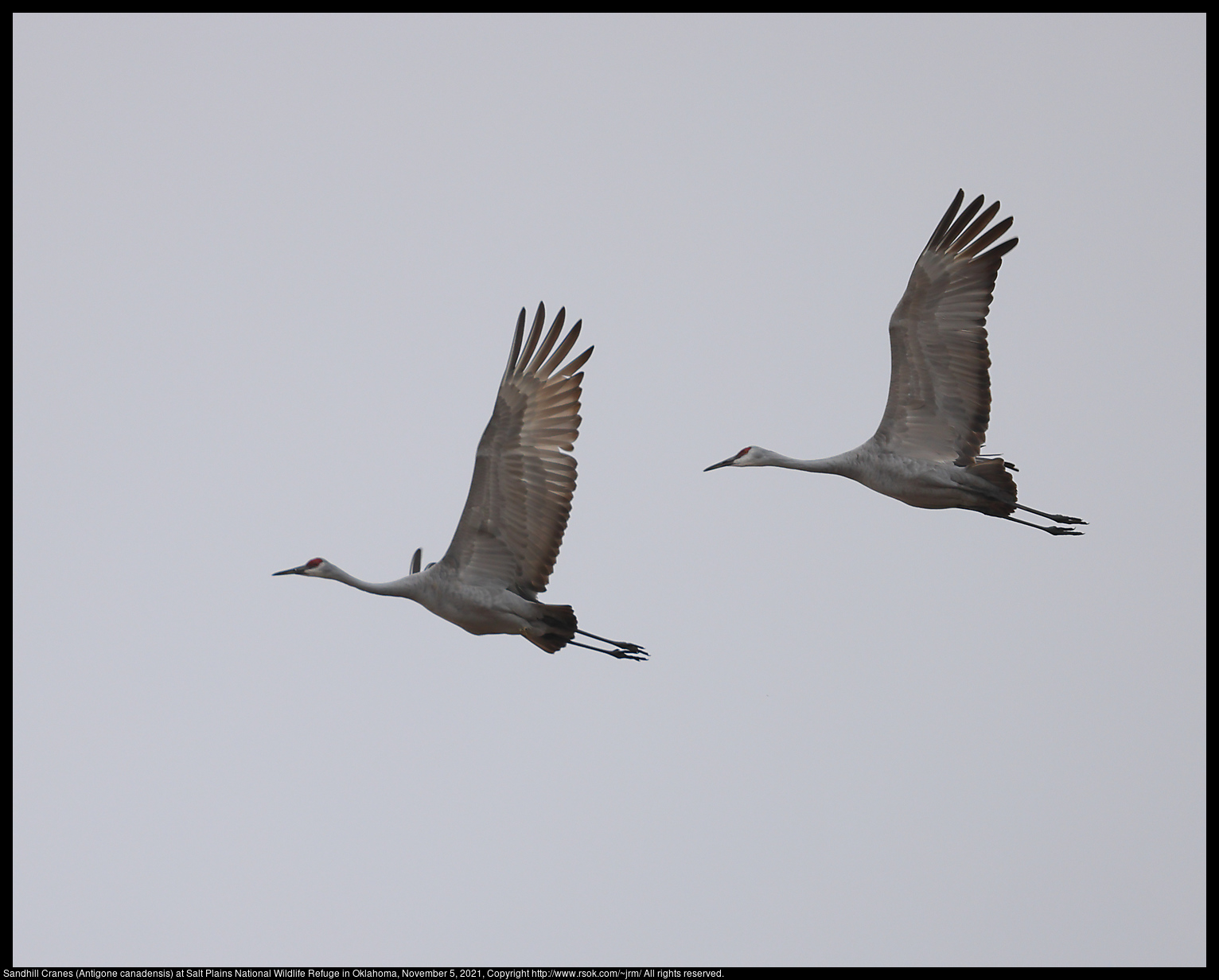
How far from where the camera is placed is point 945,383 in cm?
2014

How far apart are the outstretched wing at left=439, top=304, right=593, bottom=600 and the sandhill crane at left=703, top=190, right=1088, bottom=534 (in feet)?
14.2

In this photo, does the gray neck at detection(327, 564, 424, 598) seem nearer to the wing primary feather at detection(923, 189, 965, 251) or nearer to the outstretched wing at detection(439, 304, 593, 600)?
the outstretched wing at detection(439, 304, 593, 600)

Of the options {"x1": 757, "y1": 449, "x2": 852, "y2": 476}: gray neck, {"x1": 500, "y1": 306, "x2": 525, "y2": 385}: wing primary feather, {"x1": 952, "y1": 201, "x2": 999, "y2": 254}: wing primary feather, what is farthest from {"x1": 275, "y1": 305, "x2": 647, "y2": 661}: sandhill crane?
{"x1": 952, "y1": 201, "x2": 999, "y2": 254}: wing primary feather

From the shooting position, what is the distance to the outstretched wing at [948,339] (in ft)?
65.2

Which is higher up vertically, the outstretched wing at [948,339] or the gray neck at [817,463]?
the outstretched wing at [948,339]

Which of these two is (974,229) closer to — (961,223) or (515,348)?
(961,223)

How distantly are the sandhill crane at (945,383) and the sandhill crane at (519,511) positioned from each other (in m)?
4.38

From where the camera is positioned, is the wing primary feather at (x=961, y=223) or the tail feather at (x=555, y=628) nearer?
the tail feather at (x=555, y=628)

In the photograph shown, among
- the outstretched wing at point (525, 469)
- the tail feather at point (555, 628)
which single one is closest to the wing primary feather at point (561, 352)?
the outstretched wing at point (525, 469)

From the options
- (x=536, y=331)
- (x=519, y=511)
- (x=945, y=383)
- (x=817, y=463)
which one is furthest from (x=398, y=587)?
(x=945, y=383)

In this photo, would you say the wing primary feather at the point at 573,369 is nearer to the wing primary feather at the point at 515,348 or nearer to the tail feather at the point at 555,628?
the wing primary feather at the point at 515,348

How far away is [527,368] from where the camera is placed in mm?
17625

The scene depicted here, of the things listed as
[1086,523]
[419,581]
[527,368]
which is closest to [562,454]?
[527,368]

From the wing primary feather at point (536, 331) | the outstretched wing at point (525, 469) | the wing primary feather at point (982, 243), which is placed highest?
the wing primary feather at point (982, 243)
